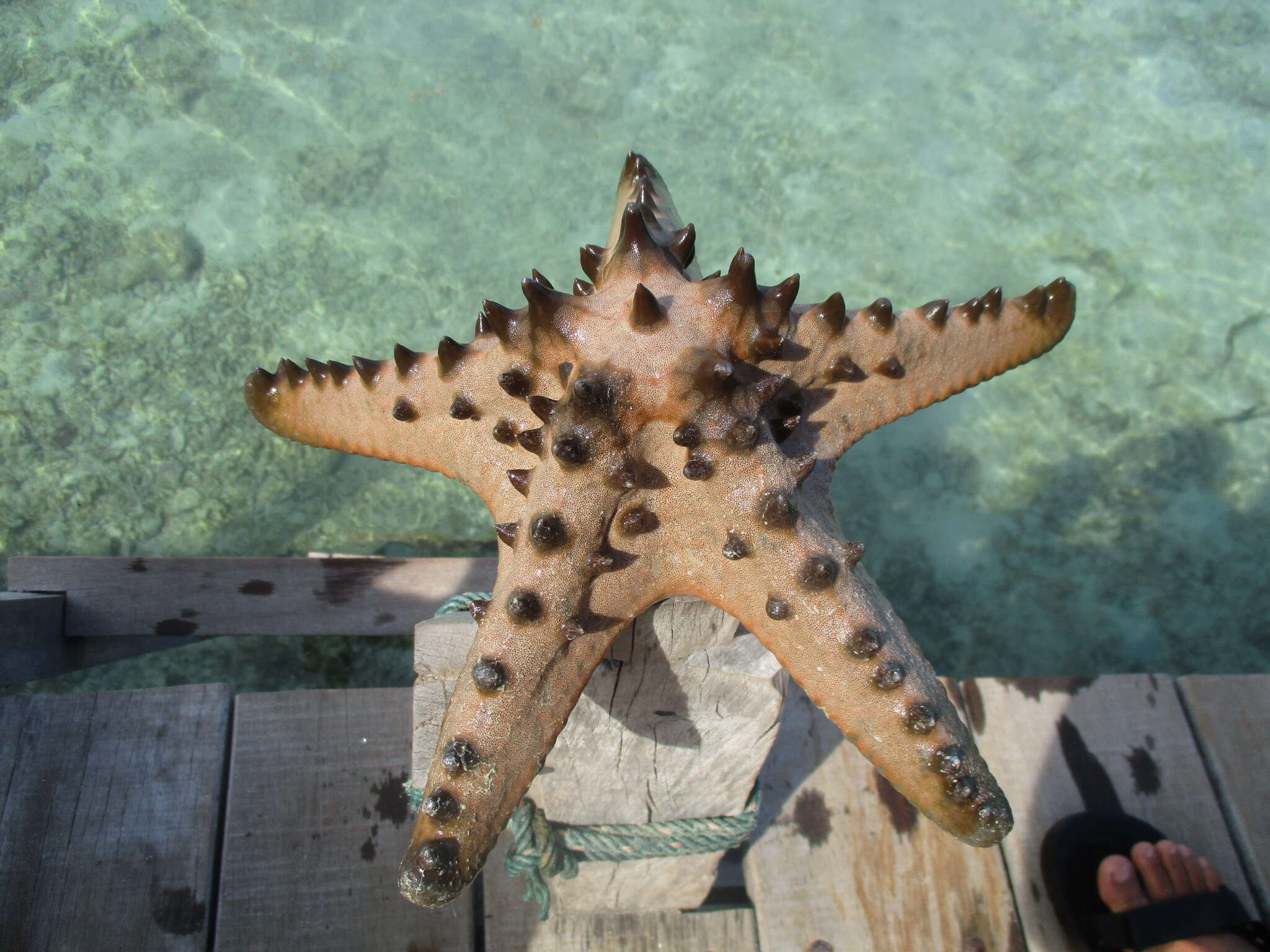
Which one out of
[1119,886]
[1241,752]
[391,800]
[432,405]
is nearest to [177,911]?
[391,800]

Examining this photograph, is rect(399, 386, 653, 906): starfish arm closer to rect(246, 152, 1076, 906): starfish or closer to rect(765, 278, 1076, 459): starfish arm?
rect(246, 152, 1076, 906): starfish

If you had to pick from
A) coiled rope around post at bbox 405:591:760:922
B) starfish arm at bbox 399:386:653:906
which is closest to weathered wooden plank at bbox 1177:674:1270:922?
coiled rope around post at bbox 405:591:760:922

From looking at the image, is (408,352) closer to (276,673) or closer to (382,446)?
(382,446)

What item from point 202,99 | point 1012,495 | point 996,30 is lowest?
point 1012,495

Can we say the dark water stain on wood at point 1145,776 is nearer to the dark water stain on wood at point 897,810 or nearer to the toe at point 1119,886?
the toe at point 1119,886

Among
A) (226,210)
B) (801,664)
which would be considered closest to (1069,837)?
(801,664)

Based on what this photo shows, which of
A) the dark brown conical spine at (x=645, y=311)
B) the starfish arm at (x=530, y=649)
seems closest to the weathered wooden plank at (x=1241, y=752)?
the starfish arm at (x=530, y=649)
